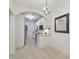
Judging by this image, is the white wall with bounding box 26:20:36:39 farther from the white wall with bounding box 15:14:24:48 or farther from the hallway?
the hallway

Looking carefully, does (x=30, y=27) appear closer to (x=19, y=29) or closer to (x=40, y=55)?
(x=19, y=29)

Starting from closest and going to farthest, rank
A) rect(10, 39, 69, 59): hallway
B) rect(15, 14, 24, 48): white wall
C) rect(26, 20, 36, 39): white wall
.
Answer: rect(10, 39, 69, 59): hallway
rect(15, 14, 24, 48): white wall
rect(26, 20, 36, 39): white wall

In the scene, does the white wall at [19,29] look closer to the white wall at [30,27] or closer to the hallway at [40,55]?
the hallway at [40,55]

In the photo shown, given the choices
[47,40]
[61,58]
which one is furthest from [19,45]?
[61,58]

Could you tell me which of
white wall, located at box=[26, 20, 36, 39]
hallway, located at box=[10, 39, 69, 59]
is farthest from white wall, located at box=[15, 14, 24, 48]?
white wall, located at box=[26, 20, 36, 39]

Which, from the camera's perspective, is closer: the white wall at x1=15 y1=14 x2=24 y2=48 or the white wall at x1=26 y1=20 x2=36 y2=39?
the white wall at x1=15 y1=14 x2=24 y2=48

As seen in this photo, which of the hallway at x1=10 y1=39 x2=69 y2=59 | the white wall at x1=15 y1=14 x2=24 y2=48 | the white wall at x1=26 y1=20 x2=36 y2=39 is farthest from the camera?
the white wall at x1=26 y1=20 x2=36 y2=39

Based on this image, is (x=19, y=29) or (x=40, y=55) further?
(x=19, y=29)

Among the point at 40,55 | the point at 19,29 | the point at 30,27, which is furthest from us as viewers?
the point at 30,27

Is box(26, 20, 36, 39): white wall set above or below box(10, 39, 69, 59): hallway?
above

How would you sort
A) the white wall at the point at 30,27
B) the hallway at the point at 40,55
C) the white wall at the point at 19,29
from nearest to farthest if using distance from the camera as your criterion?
1. the hallway at the point at 40,55
2. the white wall at the point at 19,29
3. the white wall at the point at 30,27

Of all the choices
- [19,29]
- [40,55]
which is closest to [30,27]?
[19,29]

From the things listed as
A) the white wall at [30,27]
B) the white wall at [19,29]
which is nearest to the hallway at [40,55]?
the white wall at [19,29]
